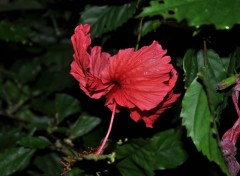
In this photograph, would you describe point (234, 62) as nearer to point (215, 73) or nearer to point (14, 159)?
point (215, 73)

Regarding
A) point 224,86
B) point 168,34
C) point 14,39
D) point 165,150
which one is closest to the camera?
point 224,86

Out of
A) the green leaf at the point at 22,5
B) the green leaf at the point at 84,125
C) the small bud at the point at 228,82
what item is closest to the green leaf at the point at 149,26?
the small bud at the point at 228,82

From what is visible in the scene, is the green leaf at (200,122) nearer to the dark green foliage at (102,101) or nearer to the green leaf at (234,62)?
the dark green foliage at (102,101)

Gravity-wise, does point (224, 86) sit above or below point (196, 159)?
above

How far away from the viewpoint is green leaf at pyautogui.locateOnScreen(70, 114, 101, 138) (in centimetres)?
144

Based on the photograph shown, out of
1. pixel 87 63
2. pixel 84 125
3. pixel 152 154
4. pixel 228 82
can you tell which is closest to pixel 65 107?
pixel 84 125

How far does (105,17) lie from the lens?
4.12ft

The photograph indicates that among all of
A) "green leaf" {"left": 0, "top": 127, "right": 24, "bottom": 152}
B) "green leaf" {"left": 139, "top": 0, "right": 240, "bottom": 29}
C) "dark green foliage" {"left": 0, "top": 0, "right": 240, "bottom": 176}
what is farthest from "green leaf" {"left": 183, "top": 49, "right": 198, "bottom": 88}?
"green leaf" {"left": 0, "top": 127, "right": 24, "bottom": 152}

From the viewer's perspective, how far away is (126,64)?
2.95ft

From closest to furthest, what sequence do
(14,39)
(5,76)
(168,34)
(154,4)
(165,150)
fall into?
(154,4)
(168,34)
(165,150)
(14,39)
(5,76)

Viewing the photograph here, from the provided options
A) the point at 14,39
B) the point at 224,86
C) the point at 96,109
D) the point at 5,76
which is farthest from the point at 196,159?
the point at 5,76

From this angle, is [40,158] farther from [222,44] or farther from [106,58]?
[222,44]

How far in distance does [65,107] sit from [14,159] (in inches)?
11.5

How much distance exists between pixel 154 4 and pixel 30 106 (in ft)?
4.08
